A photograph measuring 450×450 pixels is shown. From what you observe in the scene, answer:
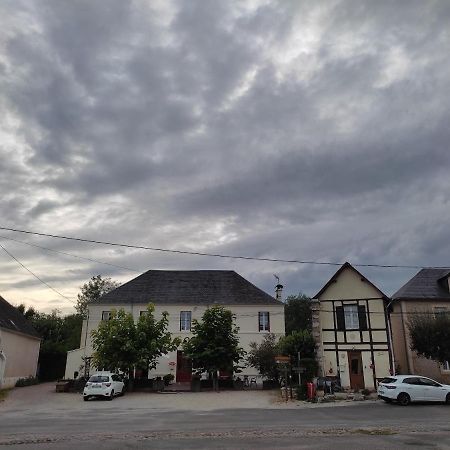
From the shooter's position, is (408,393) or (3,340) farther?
(3,340)

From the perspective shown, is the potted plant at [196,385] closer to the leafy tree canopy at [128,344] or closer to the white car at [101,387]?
the leafy tree canopy at [128,344]

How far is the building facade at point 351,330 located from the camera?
28594 millimetres

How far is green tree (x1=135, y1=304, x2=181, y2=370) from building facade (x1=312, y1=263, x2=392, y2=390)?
32.2 ft

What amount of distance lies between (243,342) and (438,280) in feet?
52.1

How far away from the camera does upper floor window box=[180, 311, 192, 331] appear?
38.2 m

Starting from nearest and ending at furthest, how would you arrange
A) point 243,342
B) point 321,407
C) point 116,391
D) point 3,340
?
point 321,407 < point 116,391 < point 3,340 < point 243,342

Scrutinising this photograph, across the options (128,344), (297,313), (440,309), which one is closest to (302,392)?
(128,344)

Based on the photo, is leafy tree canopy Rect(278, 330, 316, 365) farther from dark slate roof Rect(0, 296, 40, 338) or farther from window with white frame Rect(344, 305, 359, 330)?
dark slate roof Rect(0, 296, 40, 338)

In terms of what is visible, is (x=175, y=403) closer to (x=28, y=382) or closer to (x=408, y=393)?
(x=408, y=393)

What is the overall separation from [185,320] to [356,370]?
15.3 m

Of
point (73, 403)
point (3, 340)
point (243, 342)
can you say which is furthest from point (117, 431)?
point (243, 342)

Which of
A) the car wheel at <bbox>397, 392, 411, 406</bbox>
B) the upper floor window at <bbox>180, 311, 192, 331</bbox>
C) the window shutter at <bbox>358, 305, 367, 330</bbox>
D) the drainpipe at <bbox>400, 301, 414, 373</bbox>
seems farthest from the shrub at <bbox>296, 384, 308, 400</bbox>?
the upper floor window at <bbox>180, 311, 192, 331</bbox>

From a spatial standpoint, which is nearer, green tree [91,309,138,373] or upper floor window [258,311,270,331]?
green tree [91,309,138,373]

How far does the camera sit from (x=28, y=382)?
114ft
